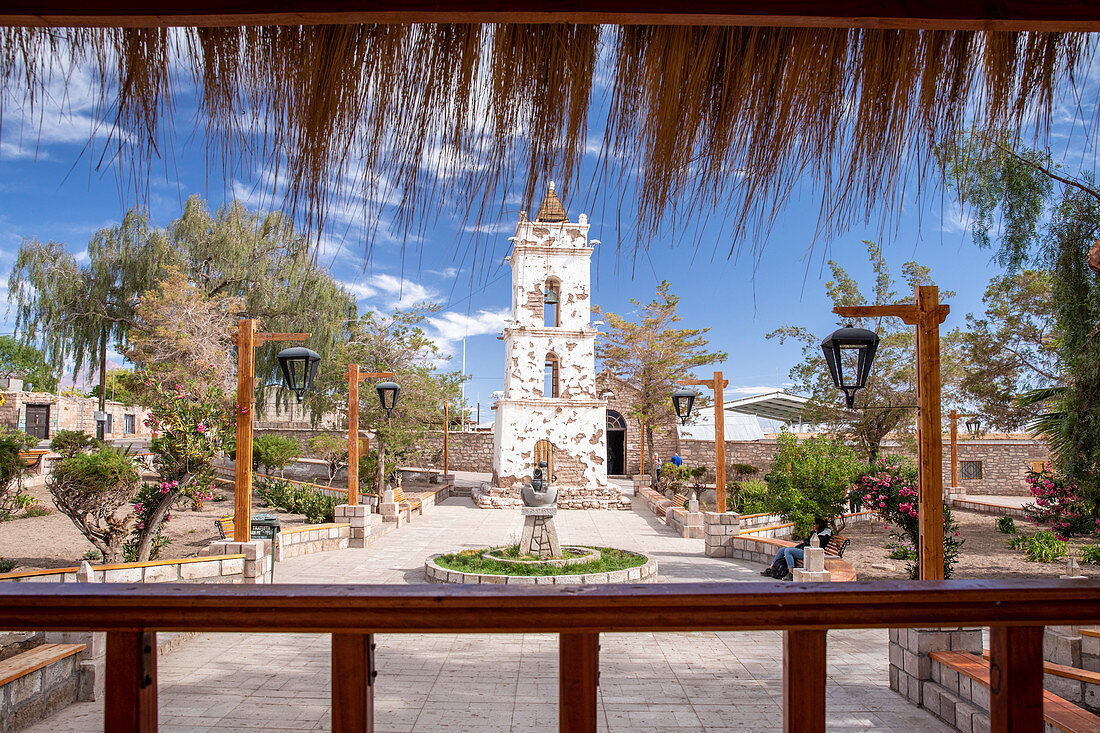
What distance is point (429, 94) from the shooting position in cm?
194

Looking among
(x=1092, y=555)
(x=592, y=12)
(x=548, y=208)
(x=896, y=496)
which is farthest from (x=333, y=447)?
(x=592, y=12)

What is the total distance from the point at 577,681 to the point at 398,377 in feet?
61.1

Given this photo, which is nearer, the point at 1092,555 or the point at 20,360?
the point at 1092,555

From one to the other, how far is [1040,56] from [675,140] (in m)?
1.09

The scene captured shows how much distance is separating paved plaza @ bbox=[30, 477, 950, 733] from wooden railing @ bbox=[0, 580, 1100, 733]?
298 centimetres

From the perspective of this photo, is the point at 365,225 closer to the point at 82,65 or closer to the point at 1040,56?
the point at 82,65

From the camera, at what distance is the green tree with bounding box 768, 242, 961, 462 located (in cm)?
1566

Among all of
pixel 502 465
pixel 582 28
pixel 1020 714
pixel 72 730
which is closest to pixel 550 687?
pixel 72 730

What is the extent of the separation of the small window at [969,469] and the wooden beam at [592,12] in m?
26.0

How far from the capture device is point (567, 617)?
4.70 ft

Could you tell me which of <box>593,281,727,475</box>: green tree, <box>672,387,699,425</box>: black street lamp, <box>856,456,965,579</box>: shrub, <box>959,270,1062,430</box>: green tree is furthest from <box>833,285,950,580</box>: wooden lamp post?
<box>593,281,727,475</box>: green tree

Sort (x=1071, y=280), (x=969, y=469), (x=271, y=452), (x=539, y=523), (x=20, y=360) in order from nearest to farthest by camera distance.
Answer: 1. (x=1071, y=280)
2. (x=539, y=523)
3. (x=271, y=452)
4. (x=969, y=469)
5. (x=20, y=360)

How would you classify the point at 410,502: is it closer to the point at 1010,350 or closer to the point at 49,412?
the point at 1010,350

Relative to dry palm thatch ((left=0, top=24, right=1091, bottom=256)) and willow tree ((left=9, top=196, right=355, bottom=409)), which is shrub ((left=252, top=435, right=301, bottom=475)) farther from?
dry palm thatch ((left=0, top=24, right=1091, bottom=256))
